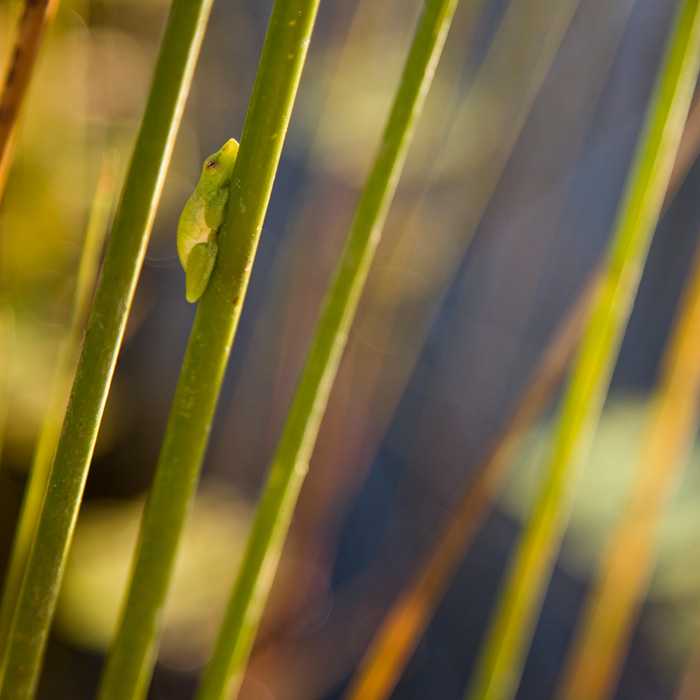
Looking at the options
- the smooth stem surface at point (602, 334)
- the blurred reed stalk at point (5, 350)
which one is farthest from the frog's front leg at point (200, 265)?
the blurred reed stalk at point (5, 350)

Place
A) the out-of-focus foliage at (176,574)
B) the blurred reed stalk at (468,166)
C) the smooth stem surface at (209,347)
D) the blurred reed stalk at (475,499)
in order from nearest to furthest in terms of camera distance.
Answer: the smooth stem surface at (209,347) → the blurred reed stalk at (475,499) → the blurred reed stalk at (468,166) → the out-of-focus foliage at (176,574)

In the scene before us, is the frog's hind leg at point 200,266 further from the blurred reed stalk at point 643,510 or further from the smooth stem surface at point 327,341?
the blurred reed stalk at point 643,510

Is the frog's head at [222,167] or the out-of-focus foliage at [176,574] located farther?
the out-of-focus foliage at [176,574]

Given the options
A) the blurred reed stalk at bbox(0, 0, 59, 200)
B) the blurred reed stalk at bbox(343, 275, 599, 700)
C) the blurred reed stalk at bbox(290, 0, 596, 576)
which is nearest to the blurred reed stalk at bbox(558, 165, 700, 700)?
the blurred reed stalk at bbox(343, 275, 599, 700)

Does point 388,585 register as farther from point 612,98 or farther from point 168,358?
point 612,98

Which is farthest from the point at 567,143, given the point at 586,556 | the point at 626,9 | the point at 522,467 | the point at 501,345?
the point at 586,556

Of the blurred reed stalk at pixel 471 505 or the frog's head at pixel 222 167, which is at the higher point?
the frog's head at pixel 222 167

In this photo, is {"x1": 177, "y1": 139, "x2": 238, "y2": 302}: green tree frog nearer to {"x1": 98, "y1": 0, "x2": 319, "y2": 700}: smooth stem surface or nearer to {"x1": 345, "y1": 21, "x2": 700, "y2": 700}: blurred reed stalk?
{"x1": 98, "y1": 0, "x2": 319, "y2": 700}: smooth stem surface
